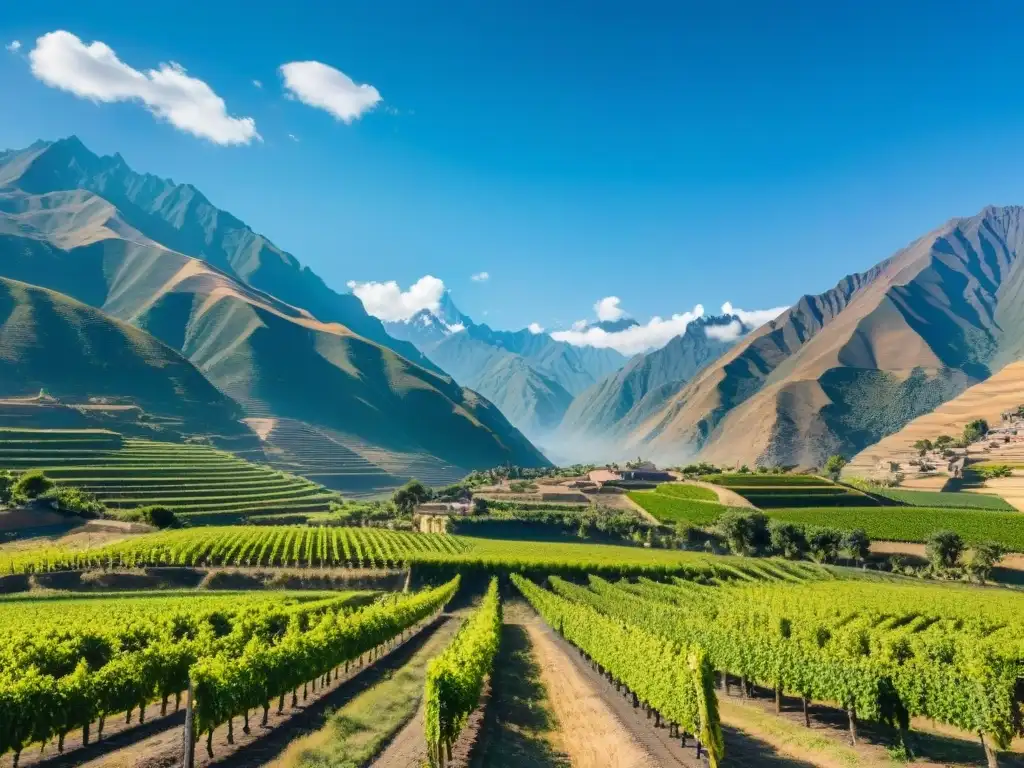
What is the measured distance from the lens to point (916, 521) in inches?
4235

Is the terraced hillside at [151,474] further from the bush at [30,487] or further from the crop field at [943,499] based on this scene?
the crop field at [943,499]

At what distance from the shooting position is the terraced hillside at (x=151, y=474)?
10994 centimetres

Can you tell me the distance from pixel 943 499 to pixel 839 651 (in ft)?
413

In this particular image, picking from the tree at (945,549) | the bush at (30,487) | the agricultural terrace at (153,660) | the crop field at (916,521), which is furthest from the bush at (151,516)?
the tree at (945,549)

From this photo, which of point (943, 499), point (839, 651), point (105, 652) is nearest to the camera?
point (105, 652)

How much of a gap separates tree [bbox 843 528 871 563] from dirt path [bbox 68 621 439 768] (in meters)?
94.4

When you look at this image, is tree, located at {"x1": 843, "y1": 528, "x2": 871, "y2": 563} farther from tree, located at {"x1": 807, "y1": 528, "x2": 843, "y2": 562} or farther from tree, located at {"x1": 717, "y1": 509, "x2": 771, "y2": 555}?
tree, located at {"x1": 717, "y1": 509, "x2": 771, "y2": 555}

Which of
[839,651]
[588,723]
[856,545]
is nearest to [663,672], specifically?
[588,723]

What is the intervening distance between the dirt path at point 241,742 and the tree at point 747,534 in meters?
89.5

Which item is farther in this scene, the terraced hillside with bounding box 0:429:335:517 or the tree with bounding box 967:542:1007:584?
the terraced hillside with bounding box 0:429:335:517

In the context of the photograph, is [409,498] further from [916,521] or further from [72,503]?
[916,521]

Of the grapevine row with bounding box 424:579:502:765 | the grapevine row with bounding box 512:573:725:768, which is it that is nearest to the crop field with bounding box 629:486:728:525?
the grapevine row with bounding box 512:573:725:768

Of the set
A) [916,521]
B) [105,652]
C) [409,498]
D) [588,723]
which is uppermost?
[409,498]

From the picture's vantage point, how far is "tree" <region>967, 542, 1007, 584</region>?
89562 millimetres
